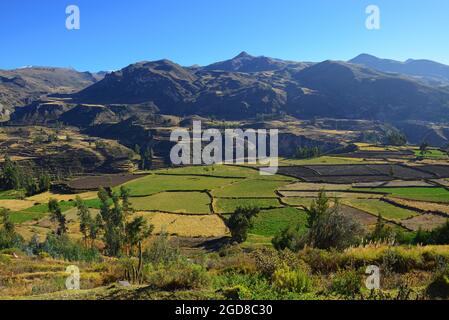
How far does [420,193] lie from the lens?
80438mm

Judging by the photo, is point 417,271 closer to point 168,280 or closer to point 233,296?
point 233,296

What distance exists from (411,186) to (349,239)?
2817 inches

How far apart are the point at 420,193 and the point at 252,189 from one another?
3562 centimetres

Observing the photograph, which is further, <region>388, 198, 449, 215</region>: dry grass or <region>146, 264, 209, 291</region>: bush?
<region>388, 198, 449, 215</region>: dry grass

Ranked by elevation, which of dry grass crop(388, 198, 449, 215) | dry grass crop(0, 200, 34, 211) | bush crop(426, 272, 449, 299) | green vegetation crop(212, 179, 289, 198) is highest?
bush crop(426, 272, 449, 299)

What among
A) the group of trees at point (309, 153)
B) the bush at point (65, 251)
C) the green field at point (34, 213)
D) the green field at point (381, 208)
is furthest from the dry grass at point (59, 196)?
the group of trees at point (309, 153)

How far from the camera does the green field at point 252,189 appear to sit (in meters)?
85.9

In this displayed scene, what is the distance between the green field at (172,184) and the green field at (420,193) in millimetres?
38966

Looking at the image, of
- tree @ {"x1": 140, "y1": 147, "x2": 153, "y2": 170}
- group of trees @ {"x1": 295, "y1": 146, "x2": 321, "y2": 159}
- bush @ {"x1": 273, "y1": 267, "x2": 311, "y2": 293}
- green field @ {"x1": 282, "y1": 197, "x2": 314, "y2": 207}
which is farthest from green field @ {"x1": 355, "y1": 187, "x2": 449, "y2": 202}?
tree @ {"x1": 140, "y1": 147, "x2": 153, "y2": 170}

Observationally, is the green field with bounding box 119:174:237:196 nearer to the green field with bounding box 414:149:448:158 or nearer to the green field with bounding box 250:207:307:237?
the green field with bounding box 250:207:307:237

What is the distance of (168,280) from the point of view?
11.4m

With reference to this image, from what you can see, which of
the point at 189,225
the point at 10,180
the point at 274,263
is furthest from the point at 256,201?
the point at 10,180

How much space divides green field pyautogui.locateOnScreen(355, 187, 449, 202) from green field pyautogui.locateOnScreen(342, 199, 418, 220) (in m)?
7.81

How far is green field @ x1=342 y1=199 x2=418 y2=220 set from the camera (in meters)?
64.1
